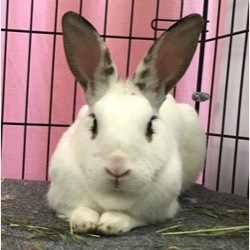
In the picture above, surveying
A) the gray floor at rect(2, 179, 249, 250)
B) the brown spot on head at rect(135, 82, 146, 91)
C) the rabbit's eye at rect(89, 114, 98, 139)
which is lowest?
the gray floor at rect(2, 179, 249, 250)

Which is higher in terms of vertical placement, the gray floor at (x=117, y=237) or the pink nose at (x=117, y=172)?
the pink nose at (x=117, y=172)

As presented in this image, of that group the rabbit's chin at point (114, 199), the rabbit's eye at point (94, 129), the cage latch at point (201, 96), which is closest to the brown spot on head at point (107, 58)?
the rabbit's eye at point (94, 129)

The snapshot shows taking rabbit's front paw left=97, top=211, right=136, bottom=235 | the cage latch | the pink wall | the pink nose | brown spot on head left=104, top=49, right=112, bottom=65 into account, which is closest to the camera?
the pink nose

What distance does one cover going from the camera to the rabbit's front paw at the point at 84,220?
3.98 ft

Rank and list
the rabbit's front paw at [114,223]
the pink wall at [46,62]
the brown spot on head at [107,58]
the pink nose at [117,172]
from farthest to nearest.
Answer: the pink wall at [46,62]
the brown spot on head at [107,58]
the rabbit's front paw at [114,223]
the pink nose at [117,172]

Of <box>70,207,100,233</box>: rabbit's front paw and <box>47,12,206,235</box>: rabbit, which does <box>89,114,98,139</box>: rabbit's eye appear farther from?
<box>70,207,100,233</box>: rabbit's front paw

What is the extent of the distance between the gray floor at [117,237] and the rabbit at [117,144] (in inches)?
1.9

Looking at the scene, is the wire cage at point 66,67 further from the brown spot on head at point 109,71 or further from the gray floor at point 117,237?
the brown spot on head at point 109,71

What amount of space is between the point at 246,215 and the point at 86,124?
63 cm

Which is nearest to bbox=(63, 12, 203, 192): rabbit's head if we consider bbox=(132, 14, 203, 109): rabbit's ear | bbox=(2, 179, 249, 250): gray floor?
bbox=(132, 14, 203, 109): rabbit's ear

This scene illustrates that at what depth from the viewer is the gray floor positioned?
3.71 feet

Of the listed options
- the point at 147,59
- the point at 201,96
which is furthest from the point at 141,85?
the point at 201,96

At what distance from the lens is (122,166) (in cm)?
110

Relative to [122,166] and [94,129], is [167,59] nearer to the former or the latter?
[94,129]
